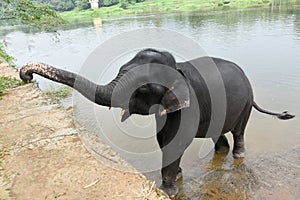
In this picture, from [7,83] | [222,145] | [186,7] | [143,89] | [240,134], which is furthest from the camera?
[186,7]

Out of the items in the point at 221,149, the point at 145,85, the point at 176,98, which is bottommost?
the point at 221,149

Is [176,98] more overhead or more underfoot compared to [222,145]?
more overhead

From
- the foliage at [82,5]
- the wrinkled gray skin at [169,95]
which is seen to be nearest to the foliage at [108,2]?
the foliage at [82,5]

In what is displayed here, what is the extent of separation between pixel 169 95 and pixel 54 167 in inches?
42.5

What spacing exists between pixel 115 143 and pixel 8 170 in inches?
87.8

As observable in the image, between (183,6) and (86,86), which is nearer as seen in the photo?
(86,86)

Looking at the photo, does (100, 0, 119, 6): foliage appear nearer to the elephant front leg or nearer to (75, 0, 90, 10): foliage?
(75, 0, 90, 10): foliage

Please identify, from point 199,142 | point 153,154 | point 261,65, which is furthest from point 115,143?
point 261,65

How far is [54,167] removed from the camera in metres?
2.39

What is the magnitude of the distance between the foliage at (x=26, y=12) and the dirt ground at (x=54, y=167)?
2146mm

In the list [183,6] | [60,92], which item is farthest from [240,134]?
[183,6]

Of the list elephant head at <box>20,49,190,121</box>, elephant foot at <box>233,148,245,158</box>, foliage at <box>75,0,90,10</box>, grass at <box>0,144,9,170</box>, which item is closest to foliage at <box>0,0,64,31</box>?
elephant head at <box>20,49,190,121</box>

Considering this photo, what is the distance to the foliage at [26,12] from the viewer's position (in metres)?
4.87

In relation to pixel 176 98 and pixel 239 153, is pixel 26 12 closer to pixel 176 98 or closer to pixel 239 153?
pixel 176 98
